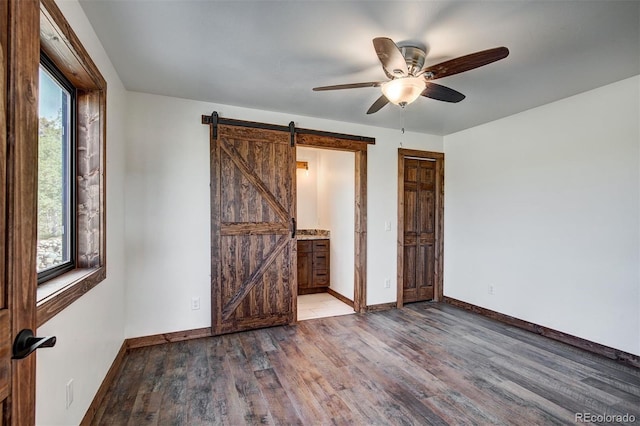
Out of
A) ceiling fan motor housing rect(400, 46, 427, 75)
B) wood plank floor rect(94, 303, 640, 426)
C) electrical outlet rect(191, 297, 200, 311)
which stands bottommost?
wood plank floor rect(94, 303, 640, 426)

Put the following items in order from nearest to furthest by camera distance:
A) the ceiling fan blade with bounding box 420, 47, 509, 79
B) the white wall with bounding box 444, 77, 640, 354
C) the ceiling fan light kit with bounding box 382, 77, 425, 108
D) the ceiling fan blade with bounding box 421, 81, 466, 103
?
the ceiling fan blade with bounding box 420, 47, 509, 79 → the ceiling fan light kit with bounding box 382, 77, 425, 108 → the ceiling fan blade with bounding box 421, 81, 466, 103 → the white wall with bounding box 444, 77, 640, 354

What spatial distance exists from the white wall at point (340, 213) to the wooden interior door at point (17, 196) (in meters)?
3.70

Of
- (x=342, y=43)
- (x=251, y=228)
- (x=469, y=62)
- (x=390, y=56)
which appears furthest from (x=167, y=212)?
(x=469, y=62)

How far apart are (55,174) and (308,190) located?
13.6 feet

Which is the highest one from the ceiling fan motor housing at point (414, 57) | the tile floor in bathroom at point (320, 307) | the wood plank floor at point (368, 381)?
the ceiling fan motor housing at point (414, 57)

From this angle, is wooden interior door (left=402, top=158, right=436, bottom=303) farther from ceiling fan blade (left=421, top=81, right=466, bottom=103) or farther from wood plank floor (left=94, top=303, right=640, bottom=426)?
ceiling fan blade (left=421, top=81, right=466, bottom=103)

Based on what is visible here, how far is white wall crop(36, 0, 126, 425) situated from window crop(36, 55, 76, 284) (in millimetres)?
266

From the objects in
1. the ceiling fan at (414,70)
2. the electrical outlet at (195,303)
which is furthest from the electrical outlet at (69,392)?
the ceiling fan at (414,70)

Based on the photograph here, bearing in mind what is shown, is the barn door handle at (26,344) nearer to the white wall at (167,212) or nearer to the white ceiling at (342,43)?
the white ceiling at (342,43)

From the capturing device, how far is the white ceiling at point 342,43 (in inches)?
71.0

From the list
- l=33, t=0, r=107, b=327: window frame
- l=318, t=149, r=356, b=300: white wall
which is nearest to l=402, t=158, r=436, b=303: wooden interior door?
l=318, t=149, r=356, b=300: white wall

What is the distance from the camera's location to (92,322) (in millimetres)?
1979

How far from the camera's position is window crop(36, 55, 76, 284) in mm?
1626

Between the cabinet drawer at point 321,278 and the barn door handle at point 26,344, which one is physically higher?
the barn door handle at point 26,344
